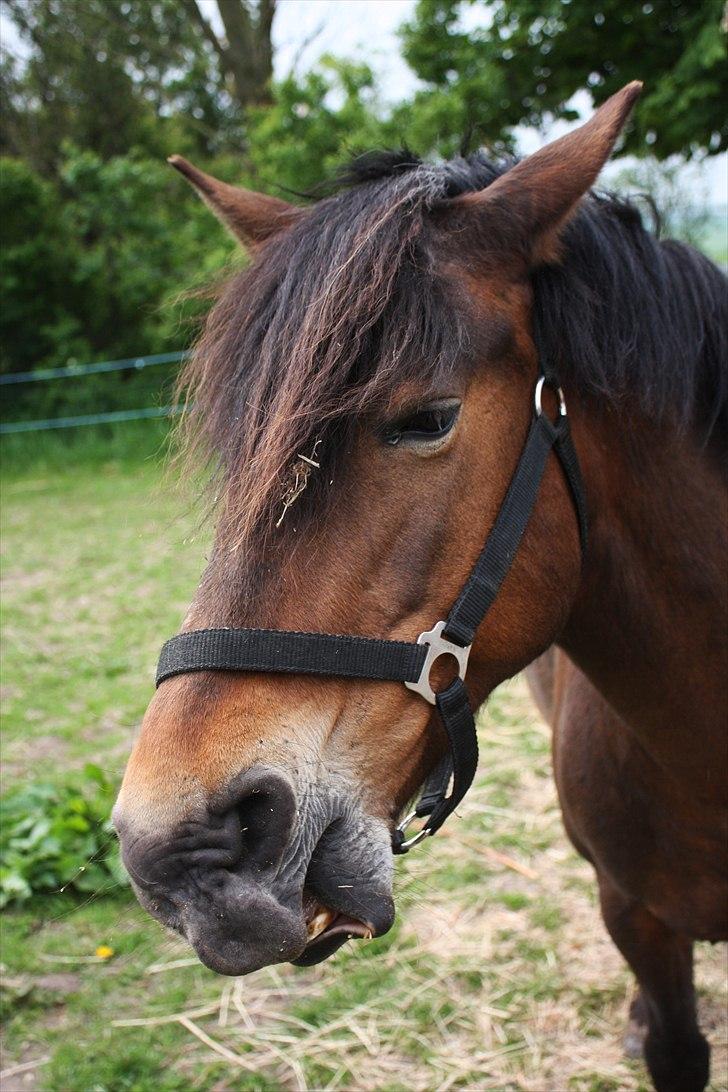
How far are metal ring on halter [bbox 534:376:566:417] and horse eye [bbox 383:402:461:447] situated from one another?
183 mm

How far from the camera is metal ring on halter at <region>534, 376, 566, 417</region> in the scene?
152 cm

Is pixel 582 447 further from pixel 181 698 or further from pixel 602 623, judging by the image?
pixel 181 698

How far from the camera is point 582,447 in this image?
1.62 m

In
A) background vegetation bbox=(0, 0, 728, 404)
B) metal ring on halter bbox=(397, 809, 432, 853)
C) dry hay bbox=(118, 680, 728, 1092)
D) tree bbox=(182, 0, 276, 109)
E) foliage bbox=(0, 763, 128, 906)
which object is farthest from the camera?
tree bbox=(182, 0, 276, 109)

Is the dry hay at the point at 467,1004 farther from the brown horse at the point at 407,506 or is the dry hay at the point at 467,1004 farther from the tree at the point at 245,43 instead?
the tree at the point at 245,43

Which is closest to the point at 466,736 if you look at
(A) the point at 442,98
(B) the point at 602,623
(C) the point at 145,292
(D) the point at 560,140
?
(B) the point at 602,623

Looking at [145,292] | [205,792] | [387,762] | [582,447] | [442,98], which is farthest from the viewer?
[145,292]

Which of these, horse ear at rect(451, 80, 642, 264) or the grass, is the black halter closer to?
horse ear at rect(451, 80, 642, 264)

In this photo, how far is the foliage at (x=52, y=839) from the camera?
3.42 meters

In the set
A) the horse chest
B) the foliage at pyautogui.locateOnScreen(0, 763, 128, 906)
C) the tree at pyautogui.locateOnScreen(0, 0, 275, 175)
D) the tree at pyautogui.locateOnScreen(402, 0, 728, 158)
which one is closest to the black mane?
the horse chest

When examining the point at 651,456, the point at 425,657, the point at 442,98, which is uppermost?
the point at 442,98

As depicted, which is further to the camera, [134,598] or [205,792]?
[134,598]

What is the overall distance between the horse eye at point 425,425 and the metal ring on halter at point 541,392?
0.60 ft

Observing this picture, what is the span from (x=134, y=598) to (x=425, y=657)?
229 inches
